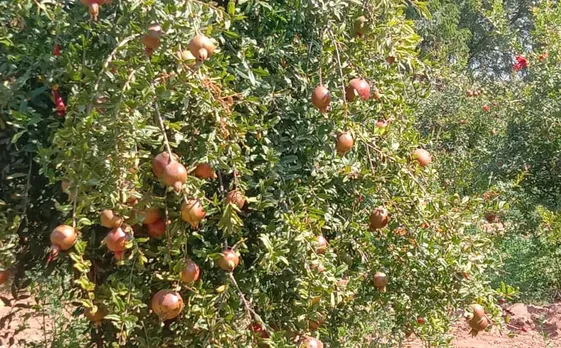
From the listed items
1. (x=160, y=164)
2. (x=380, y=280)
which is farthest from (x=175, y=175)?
(x=380, y=280)

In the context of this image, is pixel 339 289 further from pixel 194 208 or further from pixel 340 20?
pixel 340 20

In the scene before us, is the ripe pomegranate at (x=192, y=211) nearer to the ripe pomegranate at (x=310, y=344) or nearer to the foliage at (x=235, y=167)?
the foliage at (x=235, y=167)

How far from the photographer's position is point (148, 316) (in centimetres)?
191

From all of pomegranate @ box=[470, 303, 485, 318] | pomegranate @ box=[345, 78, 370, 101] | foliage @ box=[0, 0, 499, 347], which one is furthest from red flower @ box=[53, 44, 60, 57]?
pomegranate @ box=[470, 303, 485, 318]

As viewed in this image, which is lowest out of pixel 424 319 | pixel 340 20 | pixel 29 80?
pixel 424 319

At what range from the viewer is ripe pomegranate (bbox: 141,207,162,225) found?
164cm

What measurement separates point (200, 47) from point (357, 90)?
59cm

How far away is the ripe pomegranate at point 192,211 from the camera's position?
61.6 inches

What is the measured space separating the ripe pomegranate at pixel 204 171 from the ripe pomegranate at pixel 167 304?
0.30m


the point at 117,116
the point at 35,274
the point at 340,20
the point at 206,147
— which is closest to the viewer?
the point at 117,116

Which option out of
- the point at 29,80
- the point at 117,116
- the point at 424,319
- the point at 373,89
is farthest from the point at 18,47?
the point at 424,319

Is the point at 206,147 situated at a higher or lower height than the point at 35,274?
higher

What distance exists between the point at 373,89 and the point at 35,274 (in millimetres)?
1267

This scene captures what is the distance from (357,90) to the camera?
6.30ft
